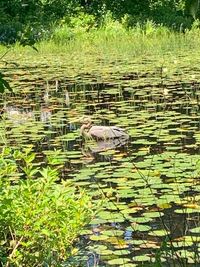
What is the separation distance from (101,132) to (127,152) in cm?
58

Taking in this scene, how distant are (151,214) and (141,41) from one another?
11192 millimetres

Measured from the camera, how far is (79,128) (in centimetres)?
640

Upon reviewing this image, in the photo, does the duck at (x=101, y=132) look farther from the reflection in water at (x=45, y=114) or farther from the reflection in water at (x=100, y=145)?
the reflection in water at (x=45, y=114)

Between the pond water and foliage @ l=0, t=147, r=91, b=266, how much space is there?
17 cm

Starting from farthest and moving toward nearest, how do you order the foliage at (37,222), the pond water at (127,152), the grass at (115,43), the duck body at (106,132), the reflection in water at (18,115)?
the grass at (115,43)
the reflection in water at (18,115)
the duck body at (106,132)
the pond water at (127,152)
the foliage at (37,222)

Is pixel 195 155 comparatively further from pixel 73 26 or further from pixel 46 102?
pixel 73 26

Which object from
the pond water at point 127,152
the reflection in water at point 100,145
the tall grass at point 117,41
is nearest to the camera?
the pond water at point 127,152

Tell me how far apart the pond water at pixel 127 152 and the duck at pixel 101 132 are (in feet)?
0.27

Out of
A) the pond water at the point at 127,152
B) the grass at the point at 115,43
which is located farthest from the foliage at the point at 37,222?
the grass at the point at 115,43

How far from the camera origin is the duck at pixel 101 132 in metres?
5.61

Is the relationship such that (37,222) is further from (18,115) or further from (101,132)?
(18,115)

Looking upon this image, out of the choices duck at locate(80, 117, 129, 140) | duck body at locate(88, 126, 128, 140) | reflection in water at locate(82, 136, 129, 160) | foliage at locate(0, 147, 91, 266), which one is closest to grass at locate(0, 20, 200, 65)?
duck at locate(80, 117, 129, 140)

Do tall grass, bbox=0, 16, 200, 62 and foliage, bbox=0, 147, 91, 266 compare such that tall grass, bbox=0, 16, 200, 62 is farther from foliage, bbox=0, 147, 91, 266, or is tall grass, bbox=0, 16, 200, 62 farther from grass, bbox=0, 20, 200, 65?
foliage, bbox=0, 147, 91, 266

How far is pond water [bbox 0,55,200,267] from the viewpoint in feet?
10.9
